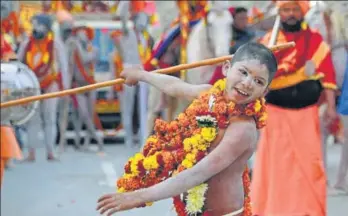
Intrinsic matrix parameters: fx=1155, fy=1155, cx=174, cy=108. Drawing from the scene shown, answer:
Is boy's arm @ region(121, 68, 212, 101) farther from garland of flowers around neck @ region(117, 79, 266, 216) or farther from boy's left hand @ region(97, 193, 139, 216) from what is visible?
boy's left hand @ region(97, 193, 139, 216)

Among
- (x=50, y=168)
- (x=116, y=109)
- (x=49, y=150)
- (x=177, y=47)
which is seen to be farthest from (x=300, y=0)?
(x=116, y=109)

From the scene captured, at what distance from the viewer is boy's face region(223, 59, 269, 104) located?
5203 mm

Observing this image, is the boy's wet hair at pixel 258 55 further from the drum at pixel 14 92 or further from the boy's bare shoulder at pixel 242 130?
the drum at pixel 14 92

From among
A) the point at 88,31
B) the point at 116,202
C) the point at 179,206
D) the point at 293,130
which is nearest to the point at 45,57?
the point at 88,31

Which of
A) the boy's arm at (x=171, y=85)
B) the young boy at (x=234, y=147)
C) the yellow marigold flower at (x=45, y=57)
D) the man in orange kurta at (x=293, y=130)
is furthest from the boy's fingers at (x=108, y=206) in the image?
the yellow marigold flower at (x=45, y=57)

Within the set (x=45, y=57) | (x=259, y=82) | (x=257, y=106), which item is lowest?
(x=45, y=57)

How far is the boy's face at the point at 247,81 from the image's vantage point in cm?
520

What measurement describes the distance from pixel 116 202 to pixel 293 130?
482 cm

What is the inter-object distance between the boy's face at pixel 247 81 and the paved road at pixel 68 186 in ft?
9.73

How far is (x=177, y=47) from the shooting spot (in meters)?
11.1

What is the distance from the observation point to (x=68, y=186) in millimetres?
12703

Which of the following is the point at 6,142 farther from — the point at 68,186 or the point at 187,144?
the point at 187,144

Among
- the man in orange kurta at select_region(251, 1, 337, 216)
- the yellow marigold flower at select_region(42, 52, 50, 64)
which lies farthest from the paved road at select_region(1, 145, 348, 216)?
the yellow marigold flower at select_region(42, 52, 50, 64)

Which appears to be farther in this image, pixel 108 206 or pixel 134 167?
pixel 134 167
